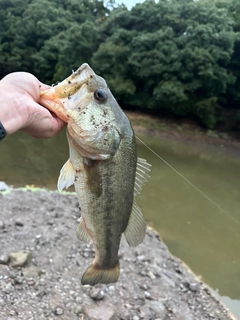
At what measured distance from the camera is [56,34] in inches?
964

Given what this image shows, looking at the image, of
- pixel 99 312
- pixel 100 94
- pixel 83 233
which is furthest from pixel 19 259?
pixel 100 94

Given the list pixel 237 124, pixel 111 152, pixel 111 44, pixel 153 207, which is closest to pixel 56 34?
pixel 111 44

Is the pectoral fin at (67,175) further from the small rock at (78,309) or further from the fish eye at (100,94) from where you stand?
the small rock at (78,309)

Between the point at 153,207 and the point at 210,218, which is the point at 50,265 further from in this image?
the point at 210,218

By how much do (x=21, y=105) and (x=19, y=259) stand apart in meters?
2.99

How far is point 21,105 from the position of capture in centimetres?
183

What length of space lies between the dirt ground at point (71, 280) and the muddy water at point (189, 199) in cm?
74

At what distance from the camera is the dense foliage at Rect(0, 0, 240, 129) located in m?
18.0

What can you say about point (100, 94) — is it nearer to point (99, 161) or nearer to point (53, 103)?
point (53, 103)

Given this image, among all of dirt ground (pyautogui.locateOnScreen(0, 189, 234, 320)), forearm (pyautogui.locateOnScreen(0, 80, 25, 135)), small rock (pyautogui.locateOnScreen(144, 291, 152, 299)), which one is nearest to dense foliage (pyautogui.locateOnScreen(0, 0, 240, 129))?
dirt ground (pyautogui.locateOnScreen(0, 189, 234, 320))

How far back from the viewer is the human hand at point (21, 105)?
→ 5.95 ft

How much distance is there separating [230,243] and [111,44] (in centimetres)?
1529

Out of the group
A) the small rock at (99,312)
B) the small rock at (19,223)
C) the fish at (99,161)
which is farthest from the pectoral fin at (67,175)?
the small rock at (19,223)

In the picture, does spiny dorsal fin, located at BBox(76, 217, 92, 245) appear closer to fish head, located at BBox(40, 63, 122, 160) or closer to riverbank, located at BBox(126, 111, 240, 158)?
fish head, located at BBox(40, 63, 122, 160)
